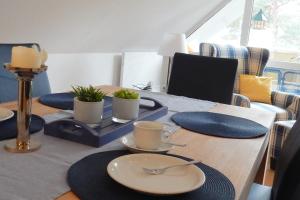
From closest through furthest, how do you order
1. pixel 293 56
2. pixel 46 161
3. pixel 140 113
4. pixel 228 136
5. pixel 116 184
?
pixel 116 184 → pixel 46 161 → pixel 228 136 → pixel 140 113 → pixel 293 56

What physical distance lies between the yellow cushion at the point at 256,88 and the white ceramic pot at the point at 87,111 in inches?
111

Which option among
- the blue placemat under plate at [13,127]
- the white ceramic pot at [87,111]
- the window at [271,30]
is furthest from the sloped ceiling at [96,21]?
the white ceramic pot at [87,111]

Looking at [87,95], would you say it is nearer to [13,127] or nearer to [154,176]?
[13,127]

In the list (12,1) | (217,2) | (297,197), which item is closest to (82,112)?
(297,197)

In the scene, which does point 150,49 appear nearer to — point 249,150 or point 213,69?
point 213,69

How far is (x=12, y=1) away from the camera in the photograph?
203 centimetres

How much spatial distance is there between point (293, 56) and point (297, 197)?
12.1 feet

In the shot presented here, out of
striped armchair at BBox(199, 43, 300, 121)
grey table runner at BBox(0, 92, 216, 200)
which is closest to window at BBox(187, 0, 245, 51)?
striped armchair at BBox(199, 43, 300, 121)

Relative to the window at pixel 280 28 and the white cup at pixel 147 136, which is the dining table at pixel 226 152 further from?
the window at pixel 280 28

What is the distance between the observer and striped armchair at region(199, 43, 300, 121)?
3195 millimetres

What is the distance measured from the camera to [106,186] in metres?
0.69

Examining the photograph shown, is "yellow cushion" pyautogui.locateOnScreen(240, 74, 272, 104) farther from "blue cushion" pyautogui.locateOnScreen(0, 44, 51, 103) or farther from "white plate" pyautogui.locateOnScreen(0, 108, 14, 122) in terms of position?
A: "white plate" pyautogui.locateOnScreen(0, 108, 14, 122)

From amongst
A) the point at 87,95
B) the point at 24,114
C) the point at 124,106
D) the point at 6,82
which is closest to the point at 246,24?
the point at 6,82

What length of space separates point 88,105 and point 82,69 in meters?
2.25
